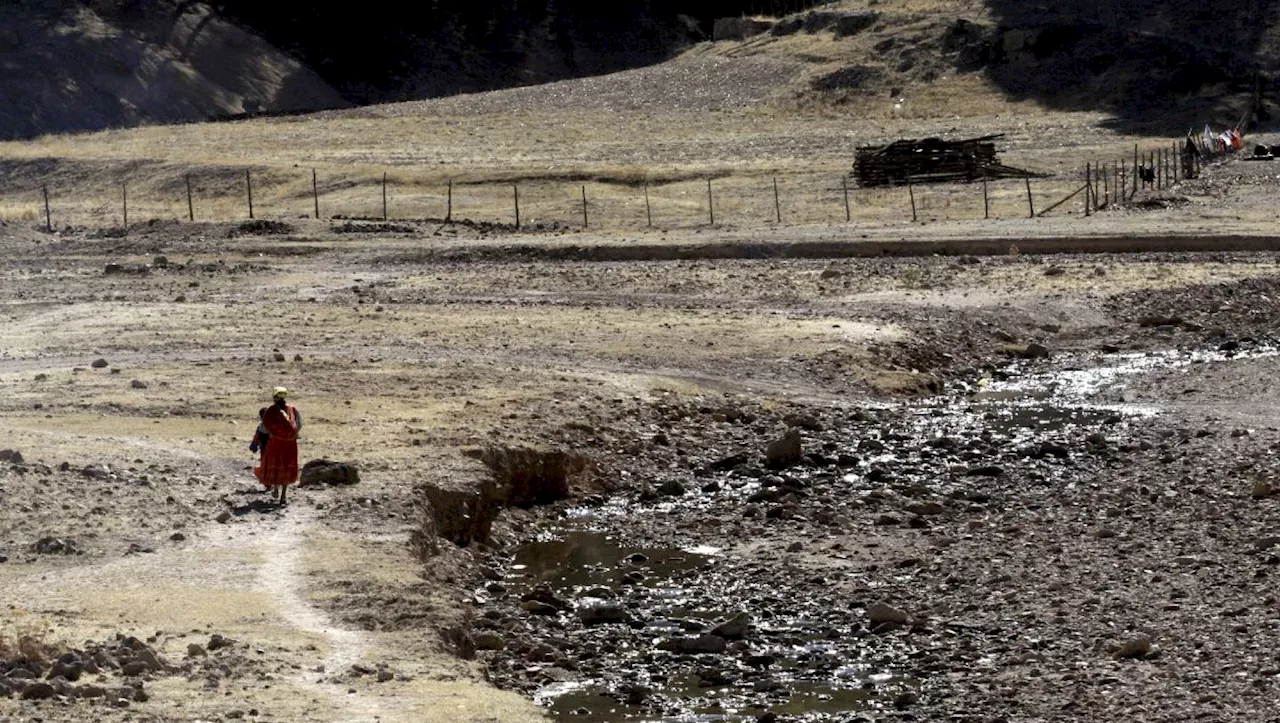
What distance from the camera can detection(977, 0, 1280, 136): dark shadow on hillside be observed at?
225ft

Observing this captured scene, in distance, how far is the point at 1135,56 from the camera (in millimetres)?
73438

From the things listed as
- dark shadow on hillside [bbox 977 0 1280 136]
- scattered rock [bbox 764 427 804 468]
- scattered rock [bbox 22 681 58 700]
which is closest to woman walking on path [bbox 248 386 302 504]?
scattered rock [bbox 22 681 58 700]

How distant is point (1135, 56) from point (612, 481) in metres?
56.6

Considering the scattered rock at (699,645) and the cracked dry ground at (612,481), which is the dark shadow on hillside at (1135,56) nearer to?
the cracked dry ground at (612,481)

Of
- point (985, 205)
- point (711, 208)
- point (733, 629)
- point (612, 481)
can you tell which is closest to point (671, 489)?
point (612, 481)

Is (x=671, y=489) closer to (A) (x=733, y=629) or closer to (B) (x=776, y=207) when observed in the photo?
(A) (x=733, y=629)

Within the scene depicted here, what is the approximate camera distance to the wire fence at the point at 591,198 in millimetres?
46781

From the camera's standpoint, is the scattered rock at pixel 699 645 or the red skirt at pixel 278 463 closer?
the scattered rock at pixel 699 645

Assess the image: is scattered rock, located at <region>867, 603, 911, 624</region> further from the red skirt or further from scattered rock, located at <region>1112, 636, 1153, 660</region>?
the red skirt

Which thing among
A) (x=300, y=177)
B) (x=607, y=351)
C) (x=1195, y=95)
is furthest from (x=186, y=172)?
(x=607, y=351)

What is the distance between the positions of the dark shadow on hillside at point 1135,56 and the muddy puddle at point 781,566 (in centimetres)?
4450

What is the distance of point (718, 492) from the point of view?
20.2 meters

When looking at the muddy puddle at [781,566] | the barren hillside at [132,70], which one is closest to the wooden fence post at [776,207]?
the muddy puddle at [781,566]

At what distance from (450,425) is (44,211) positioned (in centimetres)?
3852
